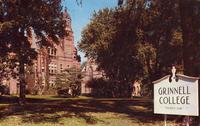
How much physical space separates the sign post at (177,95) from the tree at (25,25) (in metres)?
13.1

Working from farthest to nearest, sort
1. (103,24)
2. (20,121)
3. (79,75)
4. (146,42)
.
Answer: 1. (79,75)
2. (103,24)
3. (146,42)
4. (20,121)

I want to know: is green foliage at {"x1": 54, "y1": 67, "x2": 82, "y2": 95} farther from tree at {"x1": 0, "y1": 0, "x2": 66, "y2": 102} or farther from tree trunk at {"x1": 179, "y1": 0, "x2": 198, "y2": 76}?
tree trunk at {"x1": 179, "y1": 0, "x2": 198, "y2": 76}

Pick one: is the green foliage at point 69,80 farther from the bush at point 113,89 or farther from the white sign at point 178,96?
the white sign at point 178,96

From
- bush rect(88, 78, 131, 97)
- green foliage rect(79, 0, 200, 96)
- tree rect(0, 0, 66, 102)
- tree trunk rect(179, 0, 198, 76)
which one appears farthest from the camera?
bush rect(88, 78, 131, 97)

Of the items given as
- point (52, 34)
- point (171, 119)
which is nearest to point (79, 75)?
point (52, 34)

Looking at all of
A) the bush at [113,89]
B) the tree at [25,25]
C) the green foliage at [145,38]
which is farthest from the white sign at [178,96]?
the bush at [113,89]

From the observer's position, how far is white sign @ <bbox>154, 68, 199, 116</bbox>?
460 inches

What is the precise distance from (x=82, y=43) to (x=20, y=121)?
49.7 m

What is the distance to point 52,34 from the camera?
35.8 metres

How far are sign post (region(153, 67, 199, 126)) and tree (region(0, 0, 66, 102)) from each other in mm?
13141

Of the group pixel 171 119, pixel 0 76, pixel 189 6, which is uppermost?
pixel 189 6

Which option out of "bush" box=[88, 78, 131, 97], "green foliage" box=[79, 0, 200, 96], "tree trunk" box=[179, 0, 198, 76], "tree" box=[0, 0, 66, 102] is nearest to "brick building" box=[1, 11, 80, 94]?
"green foliage" box=[79, 0, 200, 96]

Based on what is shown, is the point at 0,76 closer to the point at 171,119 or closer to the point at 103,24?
the point at 171,119

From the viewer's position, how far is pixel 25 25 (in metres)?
32.9
